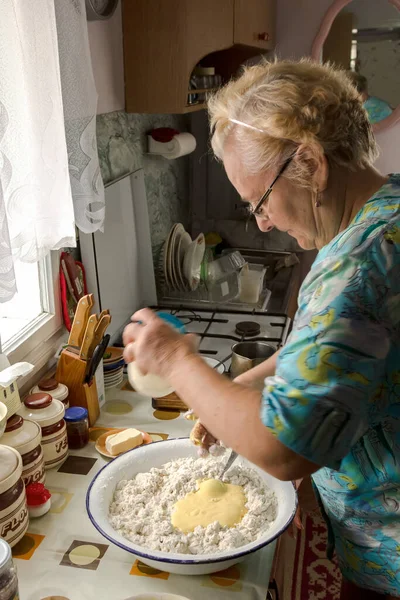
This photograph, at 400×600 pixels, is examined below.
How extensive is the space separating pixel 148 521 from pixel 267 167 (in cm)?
67

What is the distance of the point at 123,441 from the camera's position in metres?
1.36

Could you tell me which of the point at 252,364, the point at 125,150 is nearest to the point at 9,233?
the point at 252,364

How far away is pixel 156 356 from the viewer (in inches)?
35.4

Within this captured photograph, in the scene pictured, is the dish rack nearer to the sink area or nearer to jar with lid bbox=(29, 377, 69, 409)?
the sink area

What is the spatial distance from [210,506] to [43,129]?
0.79 metres

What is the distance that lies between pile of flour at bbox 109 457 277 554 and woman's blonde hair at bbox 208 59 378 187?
2.05 feet

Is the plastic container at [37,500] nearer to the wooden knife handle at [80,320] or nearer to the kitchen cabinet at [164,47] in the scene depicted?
the wooden knife handle at [80,320]

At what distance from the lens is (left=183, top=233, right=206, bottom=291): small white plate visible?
241 cm

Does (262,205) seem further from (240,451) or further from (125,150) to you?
(125,150)

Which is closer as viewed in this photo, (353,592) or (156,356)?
(156,356)

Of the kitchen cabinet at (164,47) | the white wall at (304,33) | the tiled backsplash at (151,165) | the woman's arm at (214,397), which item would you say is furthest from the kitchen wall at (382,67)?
the woman's arm at (214,397)

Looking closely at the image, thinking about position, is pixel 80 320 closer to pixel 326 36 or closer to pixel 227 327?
pixel 227 327

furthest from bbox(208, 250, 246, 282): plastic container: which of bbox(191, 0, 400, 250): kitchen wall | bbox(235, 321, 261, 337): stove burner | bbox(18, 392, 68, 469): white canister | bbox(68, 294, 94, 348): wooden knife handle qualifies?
bbox(18, 392, 68, 469): white canister

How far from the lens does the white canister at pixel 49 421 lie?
1.29 meters
